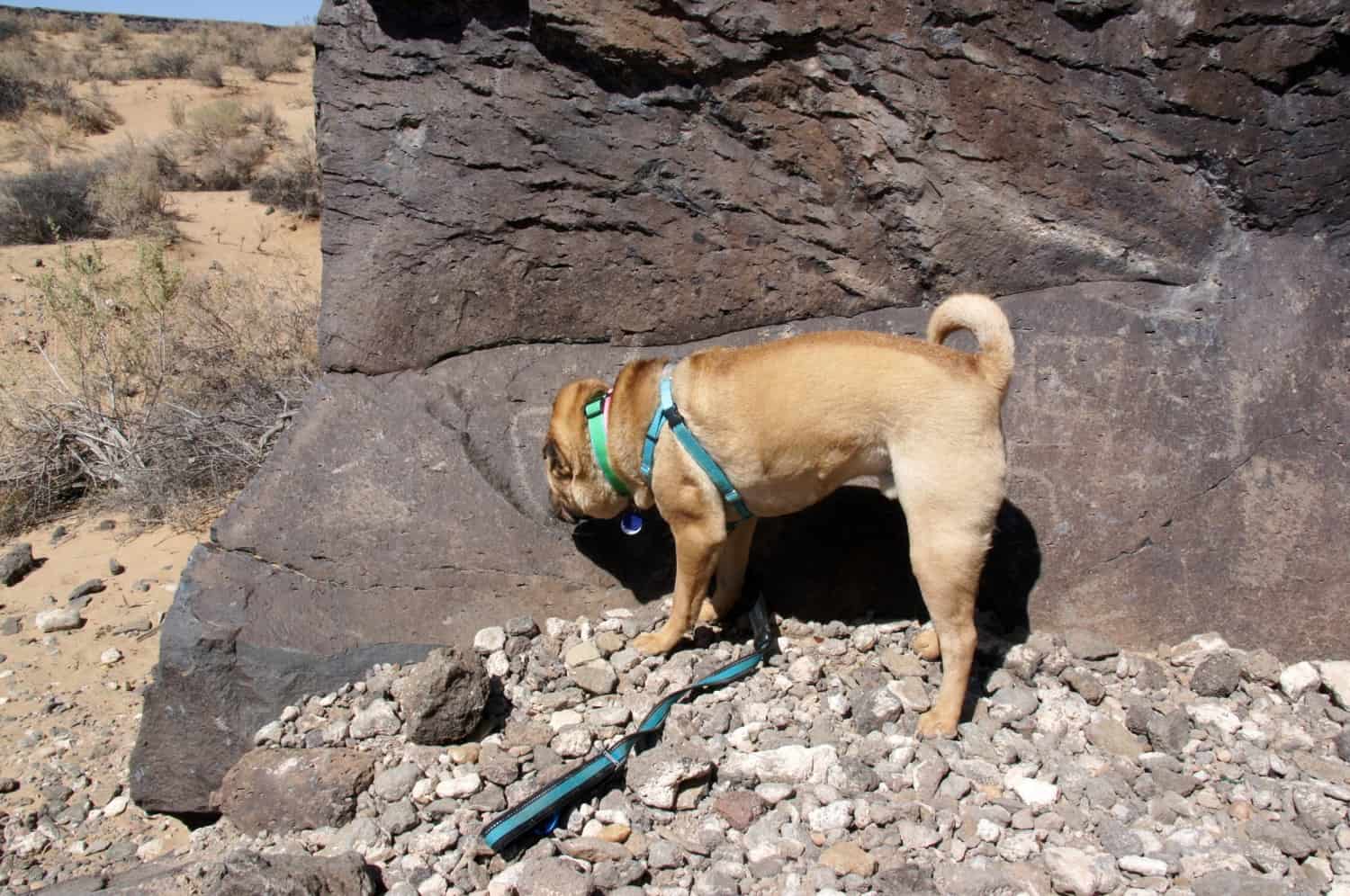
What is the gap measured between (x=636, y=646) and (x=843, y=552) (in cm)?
112

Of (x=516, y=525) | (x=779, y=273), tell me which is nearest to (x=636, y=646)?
(x=516, y=525)

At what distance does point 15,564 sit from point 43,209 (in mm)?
8971

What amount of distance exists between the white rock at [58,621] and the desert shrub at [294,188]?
31.3 ft

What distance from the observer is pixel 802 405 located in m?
3.91

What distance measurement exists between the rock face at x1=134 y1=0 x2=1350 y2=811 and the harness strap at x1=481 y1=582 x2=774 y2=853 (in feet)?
2.45

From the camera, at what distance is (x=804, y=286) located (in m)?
5.11

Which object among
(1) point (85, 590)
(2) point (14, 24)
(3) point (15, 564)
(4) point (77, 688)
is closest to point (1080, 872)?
(4) point (77, 688)

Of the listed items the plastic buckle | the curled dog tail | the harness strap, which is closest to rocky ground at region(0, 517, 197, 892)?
the harness strap

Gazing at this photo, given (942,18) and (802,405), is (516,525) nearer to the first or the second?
(802,405)

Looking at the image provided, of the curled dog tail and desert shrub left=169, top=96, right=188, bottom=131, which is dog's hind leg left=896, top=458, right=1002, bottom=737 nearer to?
the curled dog tail

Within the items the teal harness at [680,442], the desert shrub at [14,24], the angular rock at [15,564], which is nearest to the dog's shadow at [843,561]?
the teal harness at [680,442]

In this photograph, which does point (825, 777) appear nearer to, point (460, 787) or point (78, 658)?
point (460, 787)

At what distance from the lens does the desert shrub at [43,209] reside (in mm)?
13281

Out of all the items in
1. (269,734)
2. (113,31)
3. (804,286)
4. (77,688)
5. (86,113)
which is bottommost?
(77,688)
